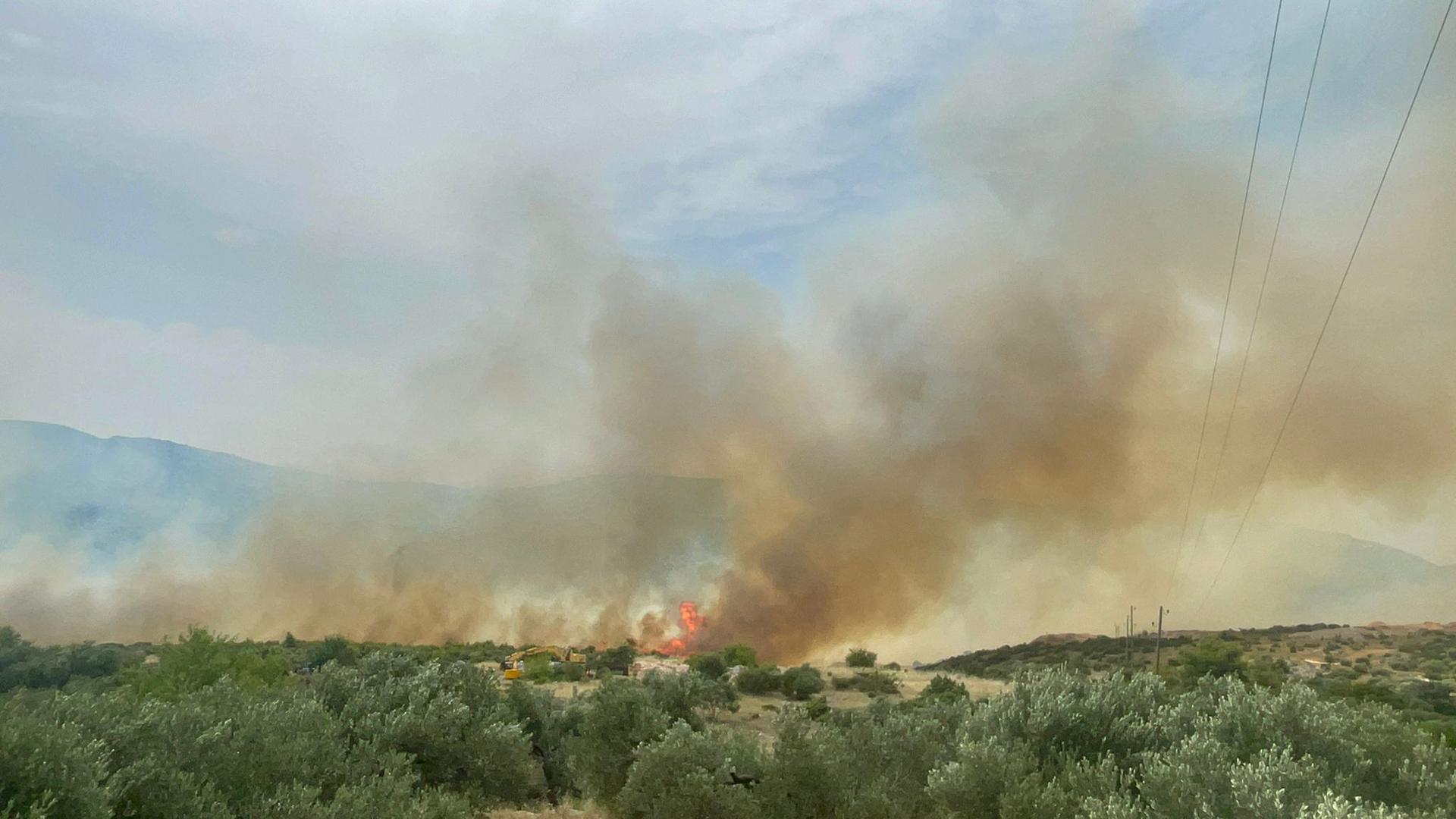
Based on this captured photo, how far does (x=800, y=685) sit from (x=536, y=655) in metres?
24.1

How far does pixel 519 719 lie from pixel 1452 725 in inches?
1326

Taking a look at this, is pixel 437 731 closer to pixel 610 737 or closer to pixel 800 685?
pixel 610 737

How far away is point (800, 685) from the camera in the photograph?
4772 centimetres

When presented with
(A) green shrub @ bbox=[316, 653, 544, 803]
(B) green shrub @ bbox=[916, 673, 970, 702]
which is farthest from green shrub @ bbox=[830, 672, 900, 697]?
(A) green shrub @ bbox=[316, 653, 544, 803]

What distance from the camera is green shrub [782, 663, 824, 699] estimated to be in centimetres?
4766

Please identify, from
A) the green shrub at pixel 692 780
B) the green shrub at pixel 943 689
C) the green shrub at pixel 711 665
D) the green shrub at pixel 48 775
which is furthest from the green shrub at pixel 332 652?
the green shrub at pixel 48 775

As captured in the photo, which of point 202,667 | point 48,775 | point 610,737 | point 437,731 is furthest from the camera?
point 202,667

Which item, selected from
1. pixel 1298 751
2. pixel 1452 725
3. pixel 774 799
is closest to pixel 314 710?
pixel 774 799

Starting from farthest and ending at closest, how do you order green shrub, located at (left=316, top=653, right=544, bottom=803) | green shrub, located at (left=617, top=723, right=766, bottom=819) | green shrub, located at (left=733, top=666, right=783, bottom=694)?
green shrub, located at (left=733, top=666, right=783, bottom=694), green shrub, located at (left=316, top=653, right=544, bottom=803), green shrub, located at (left=617, top=723, right=766, bottom=819)

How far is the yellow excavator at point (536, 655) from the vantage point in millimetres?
53688

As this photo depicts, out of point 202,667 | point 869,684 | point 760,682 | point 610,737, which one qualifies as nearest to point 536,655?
point 760,682

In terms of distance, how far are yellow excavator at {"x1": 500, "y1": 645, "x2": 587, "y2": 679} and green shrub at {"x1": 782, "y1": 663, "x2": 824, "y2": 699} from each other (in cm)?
1535

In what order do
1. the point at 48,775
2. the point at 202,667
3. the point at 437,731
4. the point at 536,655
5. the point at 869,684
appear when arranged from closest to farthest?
the point at 48,775, the point at 437,731, the point at 202,667, the point at 869,684, the point at 536,655

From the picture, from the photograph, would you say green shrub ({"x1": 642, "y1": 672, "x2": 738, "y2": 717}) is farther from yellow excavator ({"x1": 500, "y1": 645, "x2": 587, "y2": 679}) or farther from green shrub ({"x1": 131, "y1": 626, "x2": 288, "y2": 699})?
yellow excavator ({"x1": 500, "y1": 645, "x2": 587, "y2": 679})
